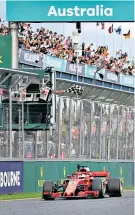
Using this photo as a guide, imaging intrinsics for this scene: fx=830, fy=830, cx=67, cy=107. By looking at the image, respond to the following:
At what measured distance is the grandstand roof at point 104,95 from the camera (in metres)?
24.6

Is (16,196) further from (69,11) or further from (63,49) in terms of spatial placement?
(63,49)

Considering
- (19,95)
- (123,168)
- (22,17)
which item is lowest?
(123,168)

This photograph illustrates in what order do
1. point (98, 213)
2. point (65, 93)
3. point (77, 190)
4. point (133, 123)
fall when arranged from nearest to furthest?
1. point (98, 213)
2. point (77, 190)
3. point (65, 93)
4. point (133, 123)

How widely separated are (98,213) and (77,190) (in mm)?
6433

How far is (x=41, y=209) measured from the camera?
15.0 meters

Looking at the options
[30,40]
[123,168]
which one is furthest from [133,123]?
[30,40]

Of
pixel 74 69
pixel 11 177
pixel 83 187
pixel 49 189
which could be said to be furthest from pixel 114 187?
pixel 74 69

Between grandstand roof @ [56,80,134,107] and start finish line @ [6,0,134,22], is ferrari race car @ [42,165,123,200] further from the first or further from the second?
start finish line @ [6,0,134,22]

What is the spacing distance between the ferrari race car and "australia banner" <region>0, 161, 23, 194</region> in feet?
6.63

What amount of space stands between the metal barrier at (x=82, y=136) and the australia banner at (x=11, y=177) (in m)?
0.27

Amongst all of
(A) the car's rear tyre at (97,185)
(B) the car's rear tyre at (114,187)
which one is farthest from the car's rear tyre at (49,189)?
(B) the car's rear tyre at (114,187)

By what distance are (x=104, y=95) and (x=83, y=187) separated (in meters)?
8.01

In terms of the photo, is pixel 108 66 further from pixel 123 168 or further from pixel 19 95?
pixel 19 95

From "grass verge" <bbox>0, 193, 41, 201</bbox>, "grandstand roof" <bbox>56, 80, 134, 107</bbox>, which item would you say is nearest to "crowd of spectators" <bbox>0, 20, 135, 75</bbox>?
"grandstand roof" <bbox>56, 80, 134, 107</bbox>
